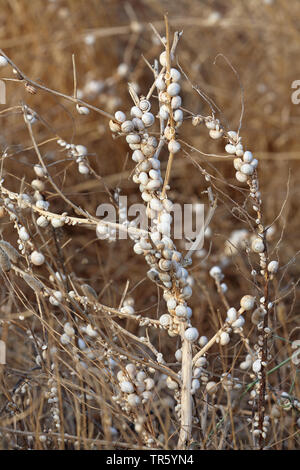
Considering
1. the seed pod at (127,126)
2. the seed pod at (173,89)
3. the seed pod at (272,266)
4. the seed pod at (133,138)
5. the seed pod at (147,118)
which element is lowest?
the seed pod at (272,266)

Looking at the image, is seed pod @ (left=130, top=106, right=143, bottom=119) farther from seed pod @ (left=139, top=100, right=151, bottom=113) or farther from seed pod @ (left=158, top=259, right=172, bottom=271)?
seed pod @ (left=158, top=259, right=172, bottom=271)

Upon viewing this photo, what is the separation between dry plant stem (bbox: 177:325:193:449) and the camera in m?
0.62

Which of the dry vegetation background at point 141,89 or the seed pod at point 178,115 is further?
the dry vegetation background at point 141,89

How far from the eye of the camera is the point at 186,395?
0.63m

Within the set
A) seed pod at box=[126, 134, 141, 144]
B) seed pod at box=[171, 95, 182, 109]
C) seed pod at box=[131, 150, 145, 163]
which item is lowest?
seed pod at box=[131, 150, 145, 163]

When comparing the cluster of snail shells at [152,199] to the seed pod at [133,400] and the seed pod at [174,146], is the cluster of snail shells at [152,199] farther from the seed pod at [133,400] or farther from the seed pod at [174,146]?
the seed pod at [133,400]

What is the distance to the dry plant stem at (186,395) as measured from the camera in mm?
623

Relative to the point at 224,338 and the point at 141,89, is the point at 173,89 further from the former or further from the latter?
the point at 141,89

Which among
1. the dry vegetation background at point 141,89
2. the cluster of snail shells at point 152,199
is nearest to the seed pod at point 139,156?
the cluster of snail shells at point 152,199

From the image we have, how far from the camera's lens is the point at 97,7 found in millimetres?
1842

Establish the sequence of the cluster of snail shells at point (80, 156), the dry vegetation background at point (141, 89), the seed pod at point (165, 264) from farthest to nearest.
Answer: the dry vegetation background at point (141, 89), the cluster of snail shells at point (80, 156), the seed pod at point (165, 264)

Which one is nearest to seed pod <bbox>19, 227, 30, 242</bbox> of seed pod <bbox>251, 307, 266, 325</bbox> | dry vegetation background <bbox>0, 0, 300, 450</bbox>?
seed pod <bbox>251, 307, 266, 325</bbox>

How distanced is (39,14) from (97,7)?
0.59ft


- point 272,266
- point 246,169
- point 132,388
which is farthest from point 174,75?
point 132,388
